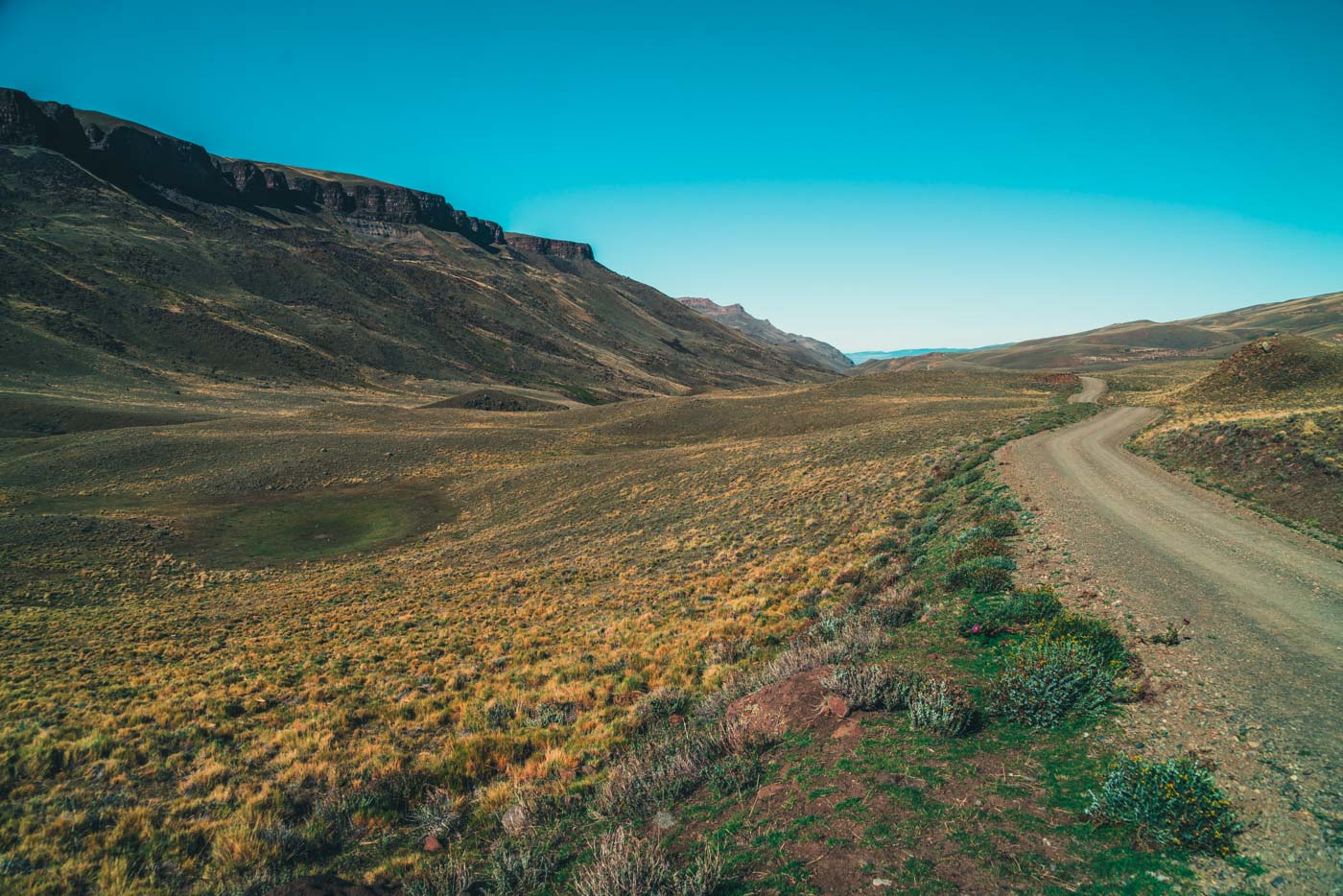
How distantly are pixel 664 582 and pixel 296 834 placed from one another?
12.6m

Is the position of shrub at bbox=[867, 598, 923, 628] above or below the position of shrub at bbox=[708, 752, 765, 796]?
above

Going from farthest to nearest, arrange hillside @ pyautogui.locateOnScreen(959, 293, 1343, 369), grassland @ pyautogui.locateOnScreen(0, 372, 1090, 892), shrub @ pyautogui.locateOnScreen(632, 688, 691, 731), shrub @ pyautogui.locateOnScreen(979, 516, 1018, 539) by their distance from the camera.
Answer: hillside @ pyautogui.locateOnScreen(959, 293, 1343, 369) → shrub @ pyautogui.locateOnScreen(979, 516, 1018, 539) → shrub @ pyautogui.locateOnScreen(632, 688, 691, 731) → grassland @ pyautogui.locateOnScreen(0, 372, 1090, 892)

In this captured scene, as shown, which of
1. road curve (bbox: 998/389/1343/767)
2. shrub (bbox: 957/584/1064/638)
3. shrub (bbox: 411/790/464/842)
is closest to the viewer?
road curve (bbox: 998/389/1343/767)

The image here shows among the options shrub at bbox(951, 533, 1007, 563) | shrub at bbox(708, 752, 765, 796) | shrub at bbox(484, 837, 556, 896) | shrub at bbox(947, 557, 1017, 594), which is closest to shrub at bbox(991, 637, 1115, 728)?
shrub at bbox(708, 752, 765, 796)

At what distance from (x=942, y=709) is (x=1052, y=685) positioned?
1525 mm

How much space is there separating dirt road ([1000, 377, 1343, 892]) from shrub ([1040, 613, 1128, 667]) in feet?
1.44

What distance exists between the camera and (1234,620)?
29.7 ft

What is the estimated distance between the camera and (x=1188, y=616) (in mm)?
9156

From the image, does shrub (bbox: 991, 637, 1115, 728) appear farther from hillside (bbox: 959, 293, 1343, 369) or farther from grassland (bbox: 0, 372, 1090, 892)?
hillside (bbox: 959, 293, 1343, 369)

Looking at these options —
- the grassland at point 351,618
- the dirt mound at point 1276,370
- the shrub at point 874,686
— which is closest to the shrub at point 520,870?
the grassland at point 351,618

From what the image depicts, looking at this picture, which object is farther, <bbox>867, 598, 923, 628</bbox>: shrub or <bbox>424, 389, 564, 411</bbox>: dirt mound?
<bbox>424, 389, 564, 411</bbox>: dirt mound

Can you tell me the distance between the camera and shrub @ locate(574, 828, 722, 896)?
4.89m

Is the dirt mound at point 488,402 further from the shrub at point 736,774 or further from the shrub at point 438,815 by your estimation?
the shrub at point 736,774

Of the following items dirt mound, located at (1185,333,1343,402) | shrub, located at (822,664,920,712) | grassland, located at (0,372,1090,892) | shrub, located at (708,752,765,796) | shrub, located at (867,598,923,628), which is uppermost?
dirt mound, located at (1185,333,1343,402)
